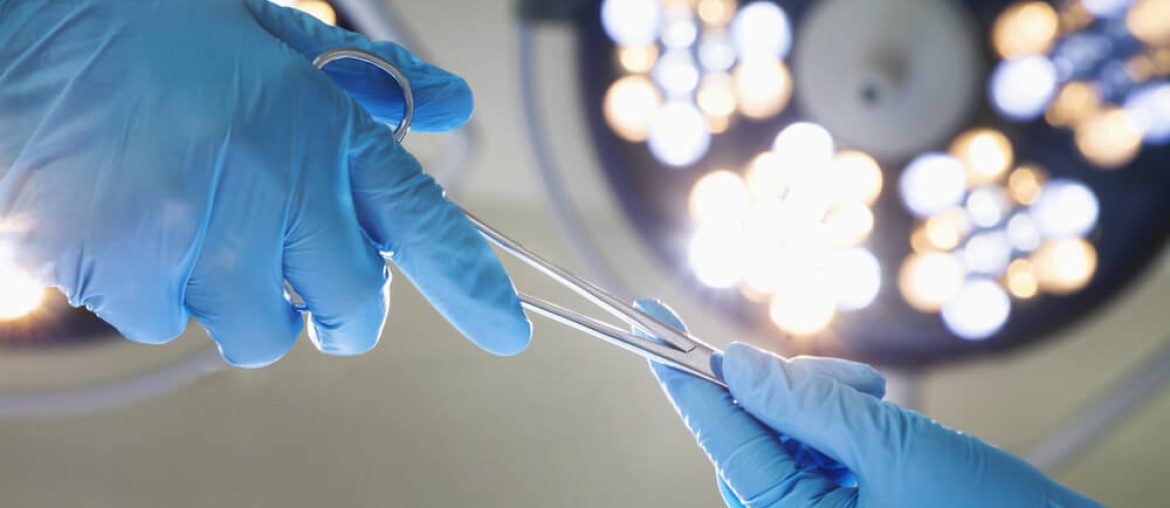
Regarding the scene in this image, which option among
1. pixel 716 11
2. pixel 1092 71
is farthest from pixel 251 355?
pixel 1092 71

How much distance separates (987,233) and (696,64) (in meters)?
0.47

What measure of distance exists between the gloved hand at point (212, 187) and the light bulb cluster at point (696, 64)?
1.68ft

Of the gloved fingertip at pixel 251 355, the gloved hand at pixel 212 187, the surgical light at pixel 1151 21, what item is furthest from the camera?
the surgical light at pixel 1151 21

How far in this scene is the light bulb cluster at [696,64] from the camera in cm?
115

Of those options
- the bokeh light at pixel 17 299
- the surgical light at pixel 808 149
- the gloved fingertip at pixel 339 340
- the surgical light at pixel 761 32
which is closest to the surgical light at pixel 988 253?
the surgical light at pixel 808 149

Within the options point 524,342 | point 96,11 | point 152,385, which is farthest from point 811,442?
point 152,385

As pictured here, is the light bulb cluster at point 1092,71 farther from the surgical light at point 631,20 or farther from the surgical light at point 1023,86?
the surgical light at point 631,20

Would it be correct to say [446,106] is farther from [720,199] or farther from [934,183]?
[934,183]

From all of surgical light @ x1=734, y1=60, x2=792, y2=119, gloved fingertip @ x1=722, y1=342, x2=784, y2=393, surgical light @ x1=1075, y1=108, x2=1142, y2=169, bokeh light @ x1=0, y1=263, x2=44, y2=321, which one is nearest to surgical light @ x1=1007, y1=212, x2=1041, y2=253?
surgical light @ x1=1075, y1=108, x2=1142, y2=169

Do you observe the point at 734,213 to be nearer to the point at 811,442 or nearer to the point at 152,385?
the point at 811,442

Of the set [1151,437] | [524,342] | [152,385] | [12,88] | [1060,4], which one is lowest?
[152,385]

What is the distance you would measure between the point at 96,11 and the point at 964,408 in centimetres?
115

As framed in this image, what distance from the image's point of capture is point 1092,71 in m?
1.11

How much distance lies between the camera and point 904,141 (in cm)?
115
